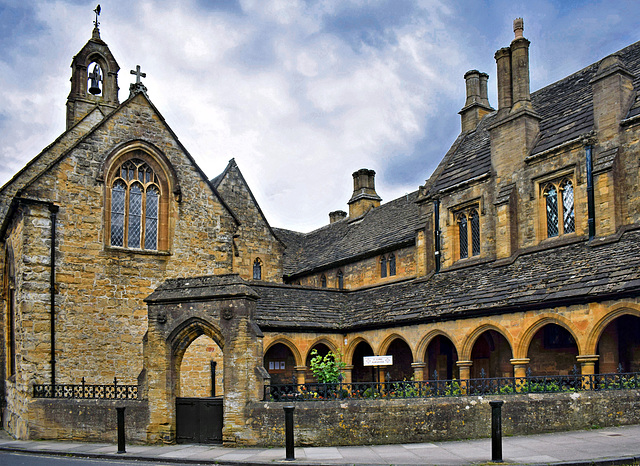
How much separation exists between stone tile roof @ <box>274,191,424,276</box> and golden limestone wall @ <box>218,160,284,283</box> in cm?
252

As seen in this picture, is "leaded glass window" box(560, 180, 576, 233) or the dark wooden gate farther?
"leaded glass window" box(560, 180, 576, 233)

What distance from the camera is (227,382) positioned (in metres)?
14.3

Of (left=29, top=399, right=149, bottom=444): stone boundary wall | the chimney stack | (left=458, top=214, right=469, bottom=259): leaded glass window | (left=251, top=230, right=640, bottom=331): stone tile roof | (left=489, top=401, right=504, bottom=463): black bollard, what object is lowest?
(left=29, top=399, right=149, bottom=444): stone boundary wall

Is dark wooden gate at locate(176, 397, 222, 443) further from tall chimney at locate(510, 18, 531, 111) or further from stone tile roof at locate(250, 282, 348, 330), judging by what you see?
tall chimney at locate(510, 18, 531, 111)

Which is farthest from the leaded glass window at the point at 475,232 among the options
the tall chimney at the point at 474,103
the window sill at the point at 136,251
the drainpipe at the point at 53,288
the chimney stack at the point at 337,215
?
the chimney stack at the point at 337,215

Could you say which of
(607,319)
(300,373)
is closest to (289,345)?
(300,373)

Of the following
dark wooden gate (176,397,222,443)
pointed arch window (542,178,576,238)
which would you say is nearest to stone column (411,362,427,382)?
pointed arch window (542,178,576,238)

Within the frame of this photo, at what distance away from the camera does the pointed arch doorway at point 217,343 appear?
14.2 meters

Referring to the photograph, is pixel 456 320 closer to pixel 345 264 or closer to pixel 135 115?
pixel 345 264

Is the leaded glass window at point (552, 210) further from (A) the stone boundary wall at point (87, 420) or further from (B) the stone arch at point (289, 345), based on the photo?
(A) the stone boundary wall at point (87, 420)

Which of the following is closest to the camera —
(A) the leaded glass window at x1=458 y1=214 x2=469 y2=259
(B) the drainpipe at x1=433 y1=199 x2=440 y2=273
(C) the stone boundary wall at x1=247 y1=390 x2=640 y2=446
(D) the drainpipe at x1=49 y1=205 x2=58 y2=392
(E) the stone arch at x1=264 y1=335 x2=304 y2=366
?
(C) the stone boundary wall at x1=247 y1=390 x2=640 y2=446

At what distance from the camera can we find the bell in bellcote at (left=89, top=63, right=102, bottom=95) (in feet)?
92.9

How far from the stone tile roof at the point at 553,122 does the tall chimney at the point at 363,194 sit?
1013 cm

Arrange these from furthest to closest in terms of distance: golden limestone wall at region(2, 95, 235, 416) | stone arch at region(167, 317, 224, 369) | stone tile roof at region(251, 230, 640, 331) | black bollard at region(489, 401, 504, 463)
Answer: golden limestone wall at region(2, 95, 235, 416) < stone tile roof at region(251, 230, 640, 331) < stone arch at region(167, 317, 224, 369) < black bollard at region(489, 401, 504, 463)
